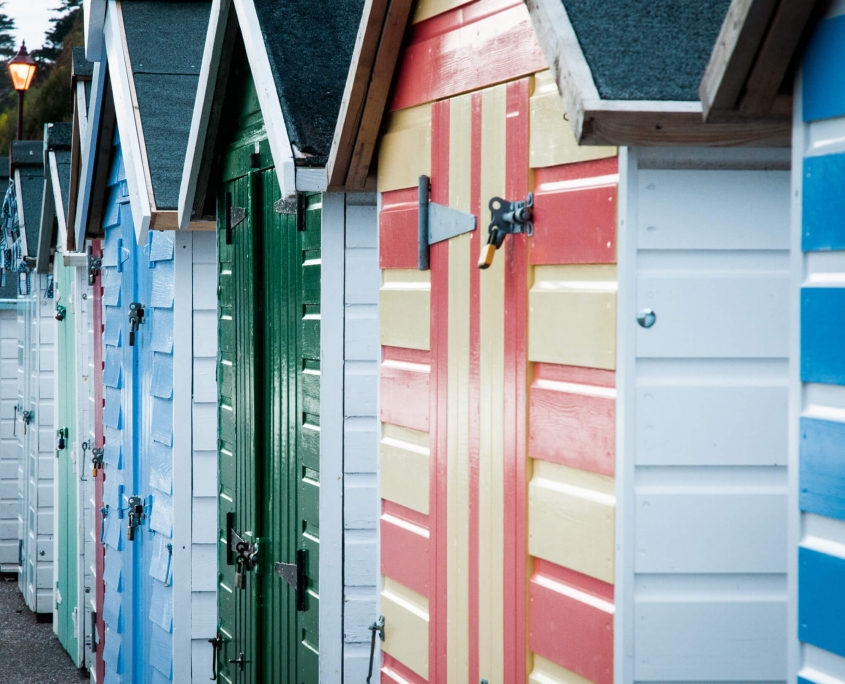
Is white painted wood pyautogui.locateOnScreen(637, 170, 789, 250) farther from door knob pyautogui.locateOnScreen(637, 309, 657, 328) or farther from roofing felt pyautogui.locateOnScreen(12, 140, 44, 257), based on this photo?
roofing felt pyautogui.locateOnScreen(12, 140, 44, 257)

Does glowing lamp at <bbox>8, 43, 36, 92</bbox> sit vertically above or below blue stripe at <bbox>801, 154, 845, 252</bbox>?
above

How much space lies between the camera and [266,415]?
5578 mm

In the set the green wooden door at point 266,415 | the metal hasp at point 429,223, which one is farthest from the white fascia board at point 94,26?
the metal hasp at point 429,223

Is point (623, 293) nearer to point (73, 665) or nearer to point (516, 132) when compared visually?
point (516, 132)

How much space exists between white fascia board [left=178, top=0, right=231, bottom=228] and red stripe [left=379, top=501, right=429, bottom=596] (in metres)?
2.55

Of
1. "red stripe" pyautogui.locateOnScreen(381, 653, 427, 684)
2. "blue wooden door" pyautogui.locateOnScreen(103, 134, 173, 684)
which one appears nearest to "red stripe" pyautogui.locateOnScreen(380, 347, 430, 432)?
"red stripe" pyautogui.locateOnScreen(381, 653, 427, 684)

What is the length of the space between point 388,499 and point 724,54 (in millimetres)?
2237

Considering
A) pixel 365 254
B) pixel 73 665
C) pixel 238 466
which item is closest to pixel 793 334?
pixel 365 254

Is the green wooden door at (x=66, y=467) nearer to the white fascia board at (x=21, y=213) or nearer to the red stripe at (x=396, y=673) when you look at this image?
the white fascia board at (x=21, y=213)

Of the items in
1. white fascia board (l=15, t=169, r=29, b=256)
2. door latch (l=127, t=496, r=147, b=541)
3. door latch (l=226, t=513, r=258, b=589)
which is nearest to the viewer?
door latch (l=226, t=513, r=258, b=589)

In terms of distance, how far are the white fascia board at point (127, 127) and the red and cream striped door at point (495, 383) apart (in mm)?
2530

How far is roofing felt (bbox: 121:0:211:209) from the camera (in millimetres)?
6848

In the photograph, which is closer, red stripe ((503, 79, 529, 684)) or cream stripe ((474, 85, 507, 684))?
red stripe ((503, 79, 529, 684))

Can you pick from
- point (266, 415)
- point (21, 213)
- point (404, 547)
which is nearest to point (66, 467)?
point (21, 213)
